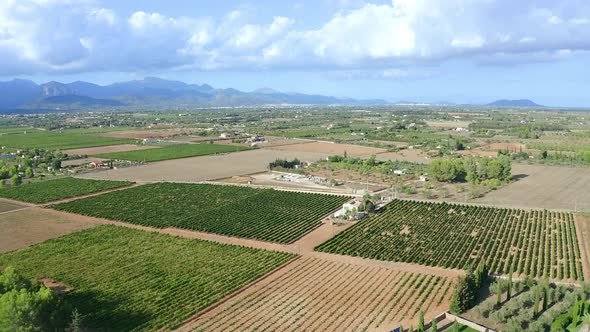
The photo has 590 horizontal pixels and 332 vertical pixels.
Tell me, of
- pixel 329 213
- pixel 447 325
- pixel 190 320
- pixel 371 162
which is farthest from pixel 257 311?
pixel 371 162

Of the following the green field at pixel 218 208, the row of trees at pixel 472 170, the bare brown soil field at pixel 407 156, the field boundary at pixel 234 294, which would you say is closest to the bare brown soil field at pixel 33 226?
the green field at pixel 218 208

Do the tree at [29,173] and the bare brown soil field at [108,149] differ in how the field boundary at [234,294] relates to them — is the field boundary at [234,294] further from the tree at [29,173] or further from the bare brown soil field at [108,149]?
the bare brown soil field at [108,149]

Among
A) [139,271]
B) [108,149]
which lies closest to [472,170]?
[139,271]

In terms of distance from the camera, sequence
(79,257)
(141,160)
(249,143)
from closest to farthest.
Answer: (79,257), (141,160), (249,143)

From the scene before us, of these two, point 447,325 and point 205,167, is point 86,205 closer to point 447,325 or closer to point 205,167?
point 205,167

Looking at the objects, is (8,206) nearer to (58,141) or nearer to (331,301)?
(331,301)

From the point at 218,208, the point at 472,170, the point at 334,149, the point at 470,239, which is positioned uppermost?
the point at 472,170
